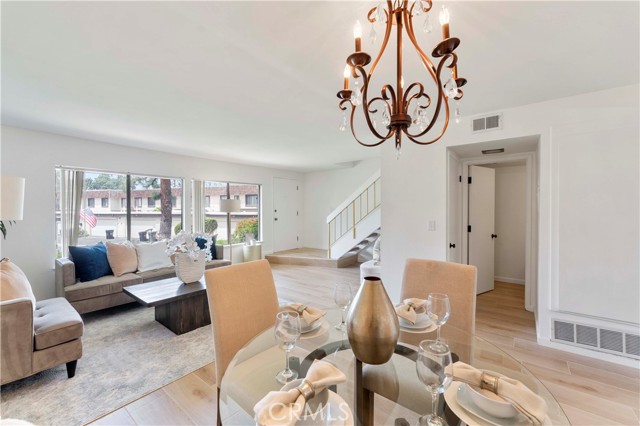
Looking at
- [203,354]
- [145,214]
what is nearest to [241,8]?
[203,354]

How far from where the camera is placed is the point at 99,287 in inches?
127

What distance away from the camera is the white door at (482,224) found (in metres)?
3.90

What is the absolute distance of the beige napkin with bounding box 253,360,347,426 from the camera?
2.28 feet

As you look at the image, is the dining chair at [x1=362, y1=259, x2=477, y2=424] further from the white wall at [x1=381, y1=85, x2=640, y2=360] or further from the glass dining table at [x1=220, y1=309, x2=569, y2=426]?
the white wall at [x1=381, y1=85, x2=640, y2=360]

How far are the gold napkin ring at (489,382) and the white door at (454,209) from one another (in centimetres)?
247

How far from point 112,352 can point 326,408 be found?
262cm

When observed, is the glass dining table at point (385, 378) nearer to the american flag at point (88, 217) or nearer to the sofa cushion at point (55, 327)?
the sofa cushion at point (55, 327)

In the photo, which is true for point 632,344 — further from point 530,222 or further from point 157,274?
point 157,274

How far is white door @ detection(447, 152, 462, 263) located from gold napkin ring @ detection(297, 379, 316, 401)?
2.82 meters

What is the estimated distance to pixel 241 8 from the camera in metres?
1.39

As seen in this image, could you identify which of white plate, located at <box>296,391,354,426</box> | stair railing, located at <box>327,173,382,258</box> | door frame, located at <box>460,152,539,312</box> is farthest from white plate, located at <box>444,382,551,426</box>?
stair railing, located at <box>327,173,382,258</box>

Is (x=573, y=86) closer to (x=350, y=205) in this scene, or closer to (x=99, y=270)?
(x=350, y=205)

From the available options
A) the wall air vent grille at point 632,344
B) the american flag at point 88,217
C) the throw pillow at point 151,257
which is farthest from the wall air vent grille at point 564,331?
the american flag at point 88,217

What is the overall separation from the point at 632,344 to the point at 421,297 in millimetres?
2047
